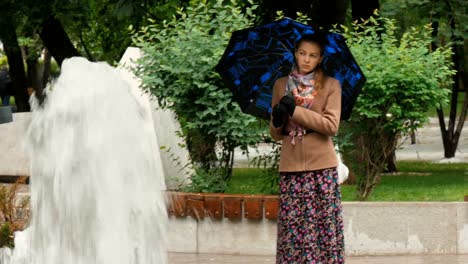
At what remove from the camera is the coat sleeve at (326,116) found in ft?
25.8

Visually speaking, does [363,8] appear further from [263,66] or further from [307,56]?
[307,56]

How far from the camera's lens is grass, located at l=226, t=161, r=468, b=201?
12211mm

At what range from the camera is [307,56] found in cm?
795

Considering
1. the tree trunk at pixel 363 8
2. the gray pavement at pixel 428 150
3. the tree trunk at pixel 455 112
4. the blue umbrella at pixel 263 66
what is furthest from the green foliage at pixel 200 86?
the tree trunk at pixel 455 112

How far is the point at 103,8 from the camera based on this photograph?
23.5 meters

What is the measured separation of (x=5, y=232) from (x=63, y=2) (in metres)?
11.2

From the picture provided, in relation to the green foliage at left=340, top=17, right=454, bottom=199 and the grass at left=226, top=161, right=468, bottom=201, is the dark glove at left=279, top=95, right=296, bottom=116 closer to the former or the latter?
the green foliage at left=340, top=17, right=454, bottom=199

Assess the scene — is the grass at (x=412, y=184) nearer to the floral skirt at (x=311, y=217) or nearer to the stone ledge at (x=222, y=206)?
the stone ledge at (x=222, y=206)

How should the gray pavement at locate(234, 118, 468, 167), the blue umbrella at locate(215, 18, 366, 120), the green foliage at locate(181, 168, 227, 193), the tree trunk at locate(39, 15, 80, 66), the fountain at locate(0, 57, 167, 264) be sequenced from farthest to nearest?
1. the gray pavement at locate(234, 118, 468, 167)
2. the tree trunk at locate(39, 15, 80, 66)
3. the green foliage at locate(181, 168, 227, 193)
4. the blue umbrella at locate(215, 18, 366, 120)
5. the fountain at locate(0, 57, 167, 264)

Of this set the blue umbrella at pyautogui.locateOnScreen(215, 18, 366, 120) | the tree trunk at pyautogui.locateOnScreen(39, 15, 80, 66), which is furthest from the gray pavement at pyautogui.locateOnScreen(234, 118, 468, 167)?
the blue umbrella at pyautogui.locateOnScreen(215, 18, 366, 120)

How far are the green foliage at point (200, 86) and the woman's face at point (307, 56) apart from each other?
2693 mm

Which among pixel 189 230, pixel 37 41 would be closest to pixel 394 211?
pixel 189 230

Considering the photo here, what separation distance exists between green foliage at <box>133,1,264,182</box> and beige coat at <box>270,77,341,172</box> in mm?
2640

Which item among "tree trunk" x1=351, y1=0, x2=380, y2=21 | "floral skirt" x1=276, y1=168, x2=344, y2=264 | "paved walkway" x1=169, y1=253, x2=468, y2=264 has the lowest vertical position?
"paved walkway" x1=169, y1=253, x2=468, y2=264
